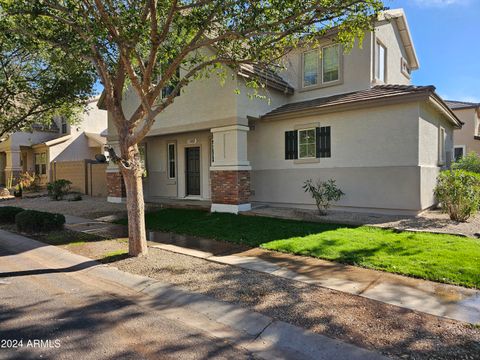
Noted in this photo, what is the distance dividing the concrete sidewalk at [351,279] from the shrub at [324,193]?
13.1ft

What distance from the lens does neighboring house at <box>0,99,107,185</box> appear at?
25391 mm

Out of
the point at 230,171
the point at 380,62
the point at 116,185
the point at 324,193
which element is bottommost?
Result: the point at 324,193

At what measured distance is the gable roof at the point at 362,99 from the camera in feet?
32.0

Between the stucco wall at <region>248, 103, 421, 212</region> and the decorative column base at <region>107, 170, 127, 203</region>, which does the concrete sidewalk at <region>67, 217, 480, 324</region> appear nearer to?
the stucco wall at <region>248, 103, 421, 212</region>

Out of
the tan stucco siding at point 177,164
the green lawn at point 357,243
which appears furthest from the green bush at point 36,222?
the tan stucco siding at point 177,164

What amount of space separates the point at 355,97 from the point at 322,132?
1.57 m

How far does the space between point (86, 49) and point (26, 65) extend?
7.66m

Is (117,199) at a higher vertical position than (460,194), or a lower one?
lower

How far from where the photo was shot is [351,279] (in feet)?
17.9

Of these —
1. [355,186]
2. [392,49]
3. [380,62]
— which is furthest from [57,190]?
[392,49]

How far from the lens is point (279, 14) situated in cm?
686

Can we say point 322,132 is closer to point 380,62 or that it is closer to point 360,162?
point 360,162

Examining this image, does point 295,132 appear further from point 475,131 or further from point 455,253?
point 475,131

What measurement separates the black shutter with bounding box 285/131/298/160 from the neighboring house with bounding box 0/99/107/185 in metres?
17.4
